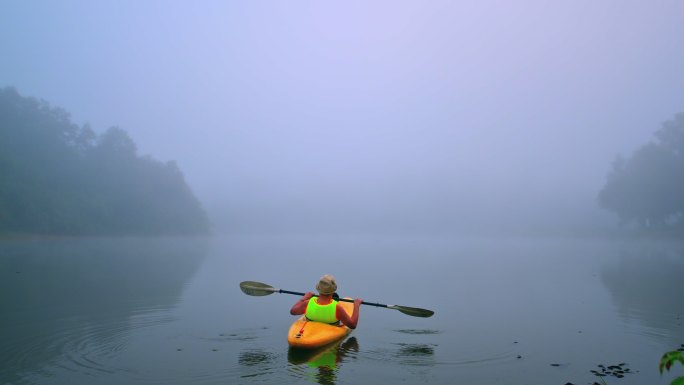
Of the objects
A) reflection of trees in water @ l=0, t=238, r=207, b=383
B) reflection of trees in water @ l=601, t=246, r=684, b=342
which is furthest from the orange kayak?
reflection of trees in water @ l=601, t=246, r=684, b=342

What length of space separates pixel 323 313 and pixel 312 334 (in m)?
0.98

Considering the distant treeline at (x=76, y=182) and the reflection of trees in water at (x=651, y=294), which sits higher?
the distant treeline at (x=76, y=182)

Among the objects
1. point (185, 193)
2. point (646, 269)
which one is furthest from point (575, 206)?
point (646, 269)

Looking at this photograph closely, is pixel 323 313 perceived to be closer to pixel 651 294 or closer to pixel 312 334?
pixel 312 334

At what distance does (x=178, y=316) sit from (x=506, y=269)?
2201 centimetres

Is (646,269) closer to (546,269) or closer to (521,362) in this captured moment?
(546,269)

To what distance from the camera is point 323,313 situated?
36.3ft

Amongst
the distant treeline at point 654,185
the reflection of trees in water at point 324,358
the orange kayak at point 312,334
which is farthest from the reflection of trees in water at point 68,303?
the distant treeline at point 654,185

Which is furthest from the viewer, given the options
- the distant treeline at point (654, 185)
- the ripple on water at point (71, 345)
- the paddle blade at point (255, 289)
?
the distant treeline at point (654, 185)

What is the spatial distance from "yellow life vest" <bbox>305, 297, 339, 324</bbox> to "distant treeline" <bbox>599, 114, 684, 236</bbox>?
65219mm

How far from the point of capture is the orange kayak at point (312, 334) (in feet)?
32.4

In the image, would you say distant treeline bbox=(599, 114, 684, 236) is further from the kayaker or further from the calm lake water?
the kayaker

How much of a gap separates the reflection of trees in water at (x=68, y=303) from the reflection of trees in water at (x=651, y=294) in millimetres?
13704

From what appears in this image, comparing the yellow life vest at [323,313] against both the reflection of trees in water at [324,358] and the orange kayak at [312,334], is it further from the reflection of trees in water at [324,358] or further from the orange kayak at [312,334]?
the reflection of trees in water at [324,358]
